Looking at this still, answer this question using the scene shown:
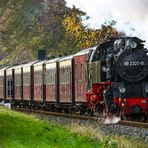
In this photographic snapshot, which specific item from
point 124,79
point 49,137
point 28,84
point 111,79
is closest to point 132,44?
point 124,79

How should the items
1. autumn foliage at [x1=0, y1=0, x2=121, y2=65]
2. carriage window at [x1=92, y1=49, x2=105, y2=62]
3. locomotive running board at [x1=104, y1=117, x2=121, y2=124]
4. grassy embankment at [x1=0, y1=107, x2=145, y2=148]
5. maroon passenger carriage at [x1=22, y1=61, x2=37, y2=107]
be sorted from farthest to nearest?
autumn foliage at [x1=0, y1=0, x2=121, y2=65], maroon passenger carriage at [x1=22, y1=61, x2=37, y2=107], carriage window at [x1=92, y1=49, x2=105, y2=62], locomotive running board at [x1=104, y1=117, x2=121, y2=124], grassy embankment at [x1=0, y1=107, x2=145, y2=148]

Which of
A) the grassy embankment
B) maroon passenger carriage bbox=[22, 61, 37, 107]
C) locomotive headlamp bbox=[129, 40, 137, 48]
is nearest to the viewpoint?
the grassy embankment

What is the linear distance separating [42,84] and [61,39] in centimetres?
1950

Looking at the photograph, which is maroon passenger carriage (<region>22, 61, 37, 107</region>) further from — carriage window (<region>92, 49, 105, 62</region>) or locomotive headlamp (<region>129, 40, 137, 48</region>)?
locomotive headlamp (<region>129, 40, 137, 48</region>)

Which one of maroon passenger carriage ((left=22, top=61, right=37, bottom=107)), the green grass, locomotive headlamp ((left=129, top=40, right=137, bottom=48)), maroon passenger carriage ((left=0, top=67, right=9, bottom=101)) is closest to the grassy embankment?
the green grass

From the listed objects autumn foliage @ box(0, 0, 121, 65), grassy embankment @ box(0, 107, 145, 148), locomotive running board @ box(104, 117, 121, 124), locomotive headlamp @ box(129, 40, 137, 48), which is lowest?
grassy embankment @ box(0, 107, 145, 148)

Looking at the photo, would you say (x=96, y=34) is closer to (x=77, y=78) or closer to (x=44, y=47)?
(x=44, y=47)

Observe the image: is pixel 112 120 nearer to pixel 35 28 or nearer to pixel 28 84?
pixel 28 84

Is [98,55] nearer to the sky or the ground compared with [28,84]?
nearer to the sky

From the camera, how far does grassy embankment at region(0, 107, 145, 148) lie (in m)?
14.0

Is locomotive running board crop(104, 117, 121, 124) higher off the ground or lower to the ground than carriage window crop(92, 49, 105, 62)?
lower

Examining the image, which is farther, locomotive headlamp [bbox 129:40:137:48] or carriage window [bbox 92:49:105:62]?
carriage window [bbox 92:49:105:62]

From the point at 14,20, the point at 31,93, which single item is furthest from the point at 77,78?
the point at 14,20

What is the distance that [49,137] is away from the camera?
15875 mm
